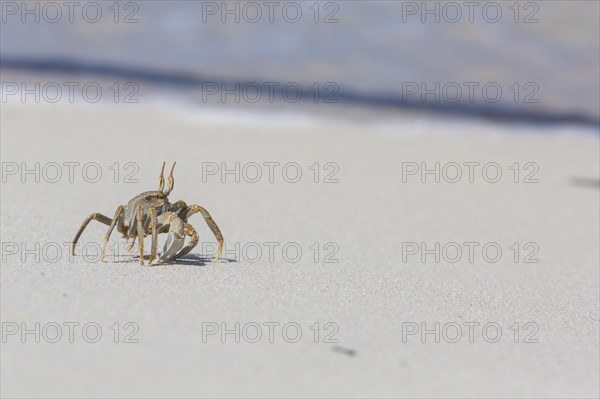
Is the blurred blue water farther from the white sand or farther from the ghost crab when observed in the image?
the ghost crab

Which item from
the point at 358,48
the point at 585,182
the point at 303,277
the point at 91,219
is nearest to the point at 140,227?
the point at 91,219

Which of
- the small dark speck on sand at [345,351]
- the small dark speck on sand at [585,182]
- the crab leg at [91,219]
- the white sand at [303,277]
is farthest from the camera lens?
the small dark speck on sand at [585,182]

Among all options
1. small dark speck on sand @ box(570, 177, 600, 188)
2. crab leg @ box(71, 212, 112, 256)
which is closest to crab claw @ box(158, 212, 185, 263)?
crab leg @ box(71, 212, 112, 256)

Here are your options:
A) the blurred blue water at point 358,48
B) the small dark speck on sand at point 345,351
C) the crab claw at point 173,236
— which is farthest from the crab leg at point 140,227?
the blurred blue water at point 358,48

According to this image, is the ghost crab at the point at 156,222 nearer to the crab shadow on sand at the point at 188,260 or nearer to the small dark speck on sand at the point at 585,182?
the crab shadow on sand at the point at 188,260

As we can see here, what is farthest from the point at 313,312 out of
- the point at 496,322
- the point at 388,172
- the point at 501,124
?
the point at 501,124

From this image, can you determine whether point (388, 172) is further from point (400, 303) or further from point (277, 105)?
point (400, 303)

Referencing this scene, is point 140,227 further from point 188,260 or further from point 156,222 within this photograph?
point 188,260
